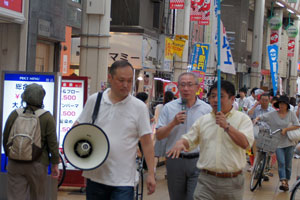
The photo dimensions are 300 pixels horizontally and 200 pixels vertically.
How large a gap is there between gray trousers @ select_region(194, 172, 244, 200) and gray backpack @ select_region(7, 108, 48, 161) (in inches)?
76.9

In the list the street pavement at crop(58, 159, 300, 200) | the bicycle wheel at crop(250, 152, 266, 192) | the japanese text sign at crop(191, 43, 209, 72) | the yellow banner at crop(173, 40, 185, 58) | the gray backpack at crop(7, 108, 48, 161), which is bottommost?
the street pavement at crop(58, 159, 300, 200)

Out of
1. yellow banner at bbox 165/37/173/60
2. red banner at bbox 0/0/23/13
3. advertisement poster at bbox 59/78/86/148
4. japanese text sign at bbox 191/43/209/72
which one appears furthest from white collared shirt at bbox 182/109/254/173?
yellow banner at bbox 165/37/173/60

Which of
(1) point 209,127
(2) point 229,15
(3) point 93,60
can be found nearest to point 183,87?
(1) point 209,127

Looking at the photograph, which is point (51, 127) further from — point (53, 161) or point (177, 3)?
point (177, 3)

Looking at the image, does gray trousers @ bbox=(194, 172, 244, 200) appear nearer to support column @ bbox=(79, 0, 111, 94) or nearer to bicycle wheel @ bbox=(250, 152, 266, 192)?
bicycle wheel @ bbox=(250, 152, 266, 192)

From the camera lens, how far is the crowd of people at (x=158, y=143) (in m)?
5.05

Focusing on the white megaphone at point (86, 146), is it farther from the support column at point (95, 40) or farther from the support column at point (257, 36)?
the support column at point (257, 36)

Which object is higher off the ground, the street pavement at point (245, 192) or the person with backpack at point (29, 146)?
the person with backpack at point (29, 146)

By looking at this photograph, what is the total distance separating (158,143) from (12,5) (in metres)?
6.36

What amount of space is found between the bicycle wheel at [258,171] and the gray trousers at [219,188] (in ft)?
20.5

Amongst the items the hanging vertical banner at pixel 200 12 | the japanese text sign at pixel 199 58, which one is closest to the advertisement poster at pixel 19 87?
the japanese text sign at pixel 199 58

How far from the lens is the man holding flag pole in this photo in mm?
5703

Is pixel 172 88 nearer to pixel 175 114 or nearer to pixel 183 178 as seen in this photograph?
pixel 175 114

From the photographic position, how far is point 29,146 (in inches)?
260
